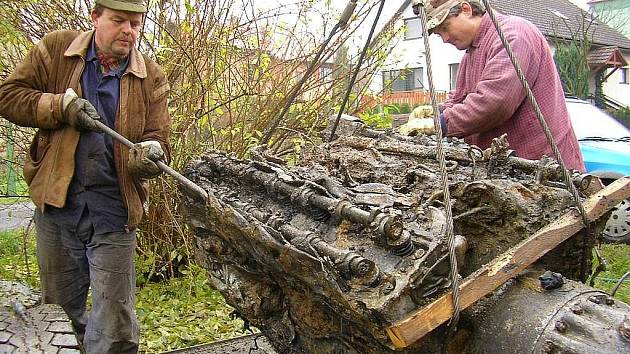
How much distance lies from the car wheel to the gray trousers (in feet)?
19.1

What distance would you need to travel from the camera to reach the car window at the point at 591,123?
26.2ft

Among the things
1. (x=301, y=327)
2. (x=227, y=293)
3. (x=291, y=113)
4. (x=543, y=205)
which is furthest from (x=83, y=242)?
(x=291, y=113)

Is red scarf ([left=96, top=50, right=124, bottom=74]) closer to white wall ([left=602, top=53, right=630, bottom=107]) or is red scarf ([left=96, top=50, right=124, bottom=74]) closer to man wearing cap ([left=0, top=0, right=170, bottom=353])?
man wearing cap ([left=0, top=0, right=170, bottom=353])

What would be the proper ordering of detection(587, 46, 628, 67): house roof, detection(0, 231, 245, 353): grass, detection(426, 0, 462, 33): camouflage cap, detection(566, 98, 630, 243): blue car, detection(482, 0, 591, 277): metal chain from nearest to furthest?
detection(482, 0, 591, 277): metal chain → detection(426, 0, 462, 33): camouflage cap → detection(0, 231, 245, 353): grass → detection(566, 98, 630, 243): blue car → detection(587, 46, 628, 67): house roof

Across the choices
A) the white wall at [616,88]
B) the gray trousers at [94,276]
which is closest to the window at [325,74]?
the gray trousers at [94,276]

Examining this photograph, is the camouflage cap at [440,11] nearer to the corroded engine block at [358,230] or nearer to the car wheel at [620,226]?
the corroded engine block at [358,230]

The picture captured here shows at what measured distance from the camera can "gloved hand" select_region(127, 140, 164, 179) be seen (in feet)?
10.5

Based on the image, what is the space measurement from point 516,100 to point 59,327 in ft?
8.56

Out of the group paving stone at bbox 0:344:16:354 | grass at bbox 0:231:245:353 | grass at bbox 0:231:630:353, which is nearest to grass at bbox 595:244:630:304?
grass at bbox 0:231:630:353

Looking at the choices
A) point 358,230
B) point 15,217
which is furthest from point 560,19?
point 358,230

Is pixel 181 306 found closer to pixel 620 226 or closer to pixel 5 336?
pixel 5 336

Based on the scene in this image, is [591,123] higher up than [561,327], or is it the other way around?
[561,327]

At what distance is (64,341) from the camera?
326cm

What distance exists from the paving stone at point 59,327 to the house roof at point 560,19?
2243cm
